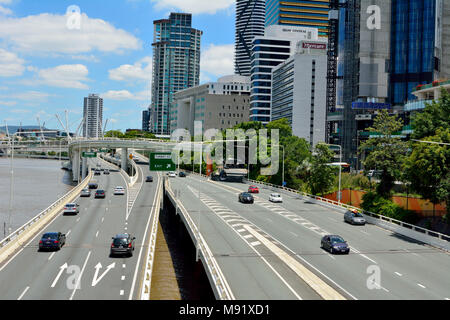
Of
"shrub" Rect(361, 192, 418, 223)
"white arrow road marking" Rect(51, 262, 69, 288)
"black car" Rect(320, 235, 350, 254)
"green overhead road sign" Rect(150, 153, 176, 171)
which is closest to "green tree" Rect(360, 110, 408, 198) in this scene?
"shrub" Rect(361, 192, 418, 223)

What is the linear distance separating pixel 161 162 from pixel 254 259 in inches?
1157

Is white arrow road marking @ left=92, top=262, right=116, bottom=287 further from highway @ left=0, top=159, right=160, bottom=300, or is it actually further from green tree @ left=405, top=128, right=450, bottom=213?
green tree @ left=405, top=128, right=450, bottom=213

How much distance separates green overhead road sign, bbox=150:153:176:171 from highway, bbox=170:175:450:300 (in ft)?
23.3

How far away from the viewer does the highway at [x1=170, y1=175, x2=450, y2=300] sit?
2556cm

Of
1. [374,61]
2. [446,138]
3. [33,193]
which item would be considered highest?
[374,61]

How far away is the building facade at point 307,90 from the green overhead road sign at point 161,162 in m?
118

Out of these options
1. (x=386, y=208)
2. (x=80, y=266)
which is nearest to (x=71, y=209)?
(x=80, y=266)

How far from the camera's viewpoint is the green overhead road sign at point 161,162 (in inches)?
2319

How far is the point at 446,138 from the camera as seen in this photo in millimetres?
43438

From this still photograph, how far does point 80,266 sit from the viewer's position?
31.9 m

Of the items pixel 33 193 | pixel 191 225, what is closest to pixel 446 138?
pixel 191 225
